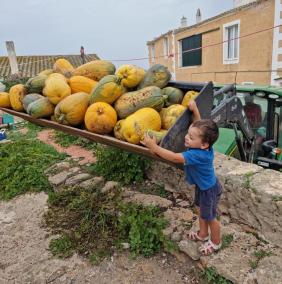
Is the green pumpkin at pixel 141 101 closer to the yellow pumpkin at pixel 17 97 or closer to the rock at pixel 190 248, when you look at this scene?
the yellow pumpkin at pixel 17 97

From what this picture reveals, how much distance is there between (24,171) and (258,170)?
151 inches

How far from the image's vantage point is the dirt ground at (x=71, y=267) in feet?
8.44

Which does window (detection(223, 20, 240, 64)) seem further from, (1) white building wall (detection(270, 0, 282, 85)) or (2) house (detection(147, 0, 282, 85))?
(1) white building wall (detection(270, 0, 282, 85))

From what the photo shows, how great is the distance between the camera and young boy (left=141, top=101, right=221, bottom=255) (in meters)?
1.85

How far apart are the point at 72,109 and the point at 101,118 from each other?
28 centimetres

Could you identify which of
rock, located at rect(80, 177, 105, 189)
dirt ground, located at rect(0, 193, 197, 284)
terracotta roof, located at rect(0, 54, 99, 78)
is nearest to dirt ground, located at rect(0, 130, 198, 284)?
dirt ground, located at rect(0, 193, 197, 284)

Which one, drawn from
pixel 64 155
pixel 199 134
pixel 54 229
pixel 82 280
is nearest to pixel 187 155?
pixel 199 134

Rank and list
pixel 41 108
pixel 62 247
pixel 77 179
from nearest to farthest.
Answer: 1. pixel 41 108
2. pixel 62 247
3. pixel 77 179

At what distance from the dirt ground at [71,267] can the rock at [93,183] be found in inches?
34.8

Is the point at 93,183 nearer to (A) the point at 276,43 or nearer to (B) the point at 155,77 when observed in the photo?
(B) the point at 155,77

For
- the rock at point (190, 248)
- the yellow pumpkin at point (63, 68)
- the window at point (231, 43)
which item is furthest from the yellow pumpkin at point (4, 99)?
the window at point (231, 43)

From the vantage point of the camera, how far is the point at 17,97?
267cm

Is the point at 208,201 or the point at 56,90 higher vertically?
the point at 56,90

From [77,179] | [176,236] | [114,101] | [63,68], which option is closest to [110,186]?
[77,179]
